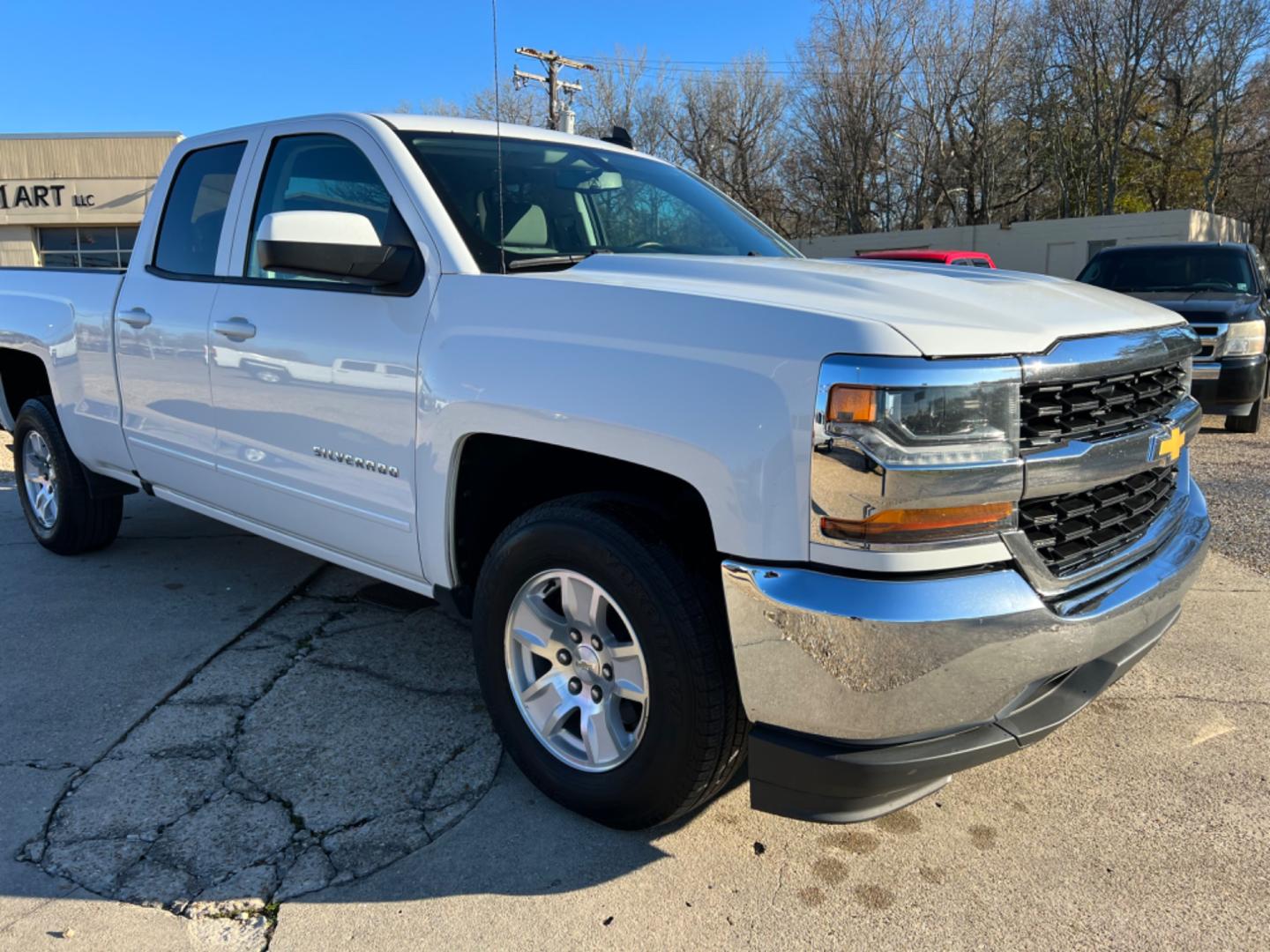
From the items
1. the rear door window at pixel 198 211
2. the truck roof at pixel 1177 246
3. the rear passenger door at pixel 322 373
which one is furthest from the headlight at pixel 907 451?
the truck roof at pixel 1177 246

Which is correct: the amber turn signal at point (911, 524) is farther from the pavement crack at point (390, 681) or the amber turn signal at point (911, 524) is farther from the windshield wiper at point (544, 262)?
the pavement crack at point (390, 681)

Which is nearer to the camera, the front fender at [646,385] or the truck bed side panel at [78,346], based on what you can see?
the front fender at [646,385]

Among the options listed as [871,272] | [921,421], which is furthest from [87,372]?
[921,421]

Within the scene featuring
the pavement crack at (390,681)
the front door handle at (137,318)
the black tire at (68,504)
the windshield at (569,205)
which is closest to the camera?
the windshield at (569,205)

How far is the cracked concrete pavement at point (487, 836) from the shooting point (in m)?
2.29

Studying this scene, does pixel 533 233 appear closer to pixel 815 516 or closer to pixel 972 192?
pixel 815 516

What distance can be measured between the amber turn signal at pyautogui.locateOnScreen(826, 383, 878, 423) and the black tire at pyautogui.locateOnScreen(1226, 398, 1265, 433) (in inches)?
350

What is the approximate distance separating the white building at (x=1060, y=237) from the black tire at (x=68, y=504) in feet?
83.3

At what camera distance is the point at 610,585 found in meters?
2.38

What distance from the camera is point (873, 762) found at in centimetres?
208

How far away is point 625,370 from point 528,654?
90 cm

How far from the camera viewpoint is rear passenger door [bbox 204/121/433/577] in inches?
116

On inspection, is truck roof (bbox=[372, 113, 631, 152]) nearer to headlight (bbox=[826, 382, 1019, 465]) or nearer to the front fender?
the front fender

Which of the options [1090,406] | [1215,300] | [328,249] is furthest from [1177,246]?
[328,249]
